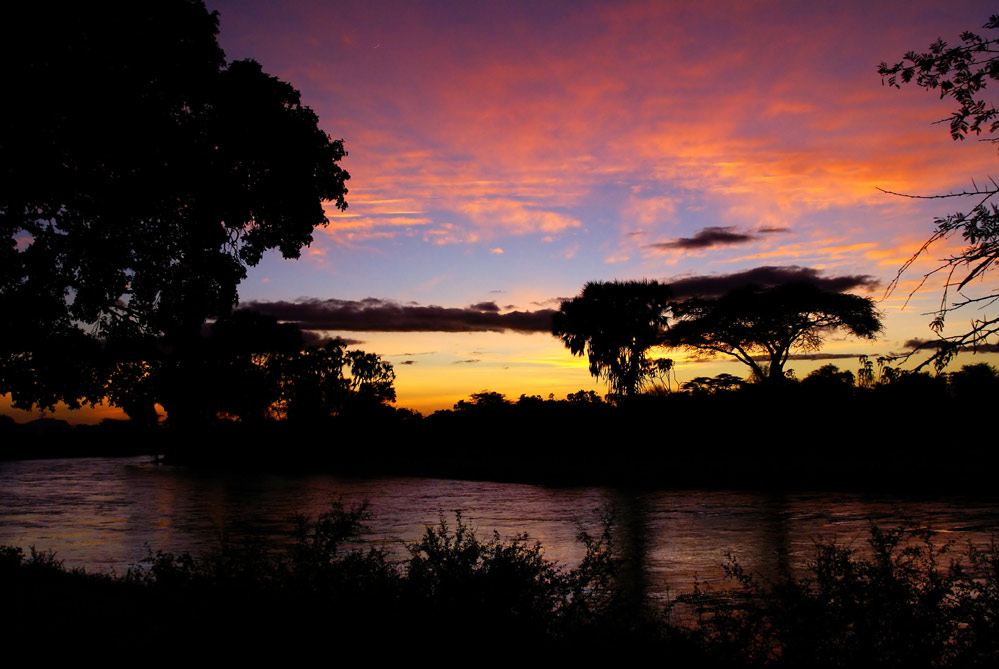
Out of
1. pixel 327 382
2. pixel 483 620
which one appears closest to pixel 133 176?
pixel 483 620

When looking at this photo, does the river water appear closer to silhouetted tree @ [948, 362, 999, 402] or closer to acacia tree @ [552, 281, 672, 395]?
silhouetted tree @ [948, 362, 999, 402]

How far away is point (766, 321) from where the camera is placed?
48.1m

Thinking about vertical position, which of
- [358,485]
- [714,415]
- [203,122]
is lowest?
[358,485]

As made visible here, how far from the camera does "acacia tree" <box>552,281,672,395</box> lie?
164 feet

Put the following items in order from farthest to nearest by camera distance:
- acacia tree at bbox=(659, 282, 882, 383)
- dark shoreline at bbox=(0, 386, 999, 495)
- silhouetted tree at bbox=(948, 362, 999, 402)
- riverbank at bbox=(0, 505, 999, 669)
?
acacia tree at bbox=(659, 282, 882, 383), silhouetted tree at bbox=(948, 362, 999, 402), dark shoreline at bbox=(0, 386, 999, 495), riverbank at bbox=(0, 505, 999, 669)

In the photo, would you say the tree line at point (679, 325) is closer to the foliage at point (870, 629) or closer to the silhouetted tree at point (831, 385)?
the silhouetted tree at point (831, 385)

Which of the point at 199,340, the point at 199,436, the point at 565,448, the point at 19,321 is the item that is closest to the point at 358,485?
the point at 565,448

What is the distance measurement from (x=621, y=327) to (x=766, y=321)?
9003 mm

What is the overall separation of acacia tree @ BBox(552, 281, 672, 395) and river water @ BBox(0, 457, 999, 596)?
67.2 feet

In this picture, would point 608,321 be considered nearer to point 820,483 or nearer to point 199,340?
point 820,483

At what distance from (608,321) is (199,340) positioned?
127 ft

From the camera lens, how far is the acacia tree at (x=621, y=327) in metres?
50.1

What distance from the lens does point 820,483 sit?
2683 cm

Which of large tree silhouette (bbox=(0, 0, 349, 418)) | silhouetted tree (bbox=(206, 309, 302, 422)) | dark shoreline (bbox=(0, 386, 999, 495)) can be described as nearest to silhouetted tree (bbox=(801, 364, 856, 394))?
dark shoreline (bbox=(0, 386, 999, 495))
